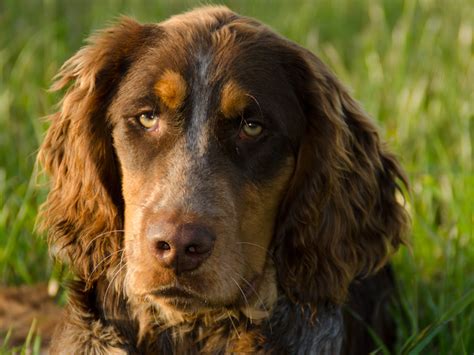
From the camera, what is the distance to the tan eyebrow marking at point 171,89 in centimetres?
408

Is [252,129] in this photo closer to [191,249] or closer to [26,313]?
[191,249]

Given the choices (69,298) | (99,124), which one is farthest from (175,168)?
(69,298)

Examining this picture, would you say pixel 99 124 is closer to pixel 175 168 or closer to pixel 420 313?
pixel 175 168

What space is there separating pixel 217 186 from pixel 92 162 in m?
0.75

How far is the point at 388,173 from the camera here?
16.0 ft

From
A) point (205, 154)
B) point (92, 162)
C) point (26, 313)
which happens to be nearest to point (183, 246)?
point (205, 154)

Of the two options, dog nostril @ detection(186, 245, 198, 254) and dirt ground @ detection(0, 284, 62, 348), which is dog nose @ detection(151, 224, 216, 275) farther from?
dirt ground @ detection(0, 284, 62, 348)

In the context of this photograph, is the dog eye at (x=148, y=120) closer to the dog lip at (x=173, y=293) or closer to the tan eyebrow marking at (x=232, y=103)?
the tan eyebrow marking at (x=232, y=103)

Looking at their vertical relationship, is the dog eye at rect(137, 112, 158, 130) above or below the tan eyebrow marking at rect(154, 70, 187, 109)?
below

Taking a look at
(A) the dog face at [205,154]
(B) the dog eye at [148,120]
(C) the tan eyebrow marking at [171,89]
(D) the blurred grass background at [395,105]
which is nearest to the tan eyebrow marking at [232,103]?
(A) the dog face at [205,154]

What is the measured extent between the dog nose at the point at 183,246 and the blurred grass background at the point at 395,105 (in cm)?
134

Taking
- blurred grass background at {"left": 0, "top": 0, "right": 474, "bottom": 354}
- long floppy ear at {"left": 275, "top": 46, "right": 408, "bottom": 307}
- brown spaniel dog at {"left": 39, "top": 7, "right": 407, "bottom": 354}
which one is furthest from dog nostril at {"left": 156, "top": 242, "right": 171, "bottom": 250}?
blurred grass background at {"left": 0, "top": 0, "right": 474, "bottom": 354}

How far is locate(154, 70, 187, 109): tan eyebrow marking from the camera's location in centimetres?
408

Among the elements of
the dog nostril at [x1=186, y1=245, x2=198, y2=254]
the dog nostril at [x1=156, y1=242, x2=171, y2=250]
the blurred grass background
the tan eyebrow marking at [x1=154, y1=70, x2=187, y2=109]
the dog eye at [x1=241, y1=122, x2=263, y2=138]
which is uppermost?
the tan eyebrow marking at [x1=154, y1=70, x2=187, y2=109]
